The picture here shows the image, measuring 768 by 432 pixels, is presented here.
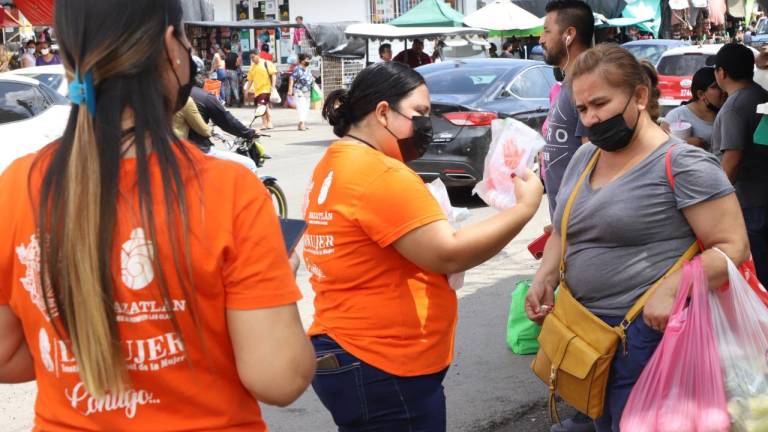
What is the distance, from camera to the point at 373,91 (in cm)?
305

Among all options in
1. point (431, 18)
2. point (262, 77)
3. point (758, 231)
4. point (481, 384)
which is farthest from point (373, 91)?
point (431, 18)

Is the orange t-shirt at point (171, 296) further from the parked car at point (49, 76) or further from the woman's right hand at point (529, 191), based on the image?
the parked car at point (49, 76)

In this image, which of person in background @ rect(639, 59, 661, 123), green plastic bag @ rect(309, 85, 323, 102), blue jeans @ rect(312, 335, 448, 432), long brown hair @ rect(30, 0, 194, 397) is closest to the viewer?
long brown hair @ rect(30, 0, 194, 397)

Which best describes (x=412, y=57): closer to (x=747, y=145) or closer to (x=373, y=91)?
(x=747, y=145)

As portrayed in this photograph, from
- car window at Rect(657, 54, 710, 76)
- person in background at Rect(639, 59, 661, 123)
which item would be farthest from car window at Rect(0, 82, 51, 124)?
car window at Rect(657, 54, 710, 76)

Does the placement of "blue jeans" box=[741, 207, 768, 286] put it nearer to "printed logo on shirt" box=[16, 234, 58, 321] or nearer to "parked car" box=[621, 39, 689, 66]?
"printed logo on shirt" box=[16, 234, 58, 321]

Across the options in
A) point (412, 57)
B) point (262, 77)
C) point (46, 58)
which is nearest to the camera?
point (412, 57)

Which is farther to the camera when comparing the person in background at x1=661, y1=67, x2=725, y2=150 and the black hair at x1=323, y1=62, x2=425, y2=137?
the person in background at x1=661, y1=67, x2=725, y2=150

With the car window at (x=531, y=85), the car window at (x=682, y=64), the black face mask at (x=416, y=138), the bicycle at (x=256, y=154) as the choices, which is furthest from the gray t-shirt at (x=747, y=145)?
the car window at (x=682, y=64)

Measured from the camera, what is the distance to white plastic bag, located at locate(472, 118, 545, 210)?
303 centimetres

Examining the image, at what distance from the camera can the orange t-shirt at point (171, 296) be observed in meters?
1.71

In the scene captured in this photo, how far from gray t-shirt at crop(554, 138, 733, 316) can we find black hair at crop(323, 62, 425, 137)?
2.36 feet

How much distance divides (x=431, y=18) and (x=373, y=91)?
21.8 m

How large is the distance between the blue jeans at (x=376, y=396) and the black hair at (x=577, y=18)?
2711mm
